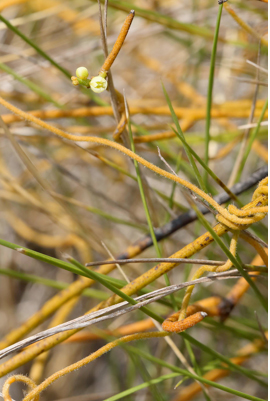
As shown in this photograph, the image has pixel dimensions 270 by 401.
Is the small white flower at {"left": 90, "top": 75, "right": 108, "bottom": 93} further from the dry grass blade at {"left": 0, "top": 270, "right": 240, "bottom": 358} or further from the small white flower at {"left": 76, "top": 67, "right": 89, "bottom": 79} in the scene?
the dry grass blade at {"left": 0, "top": 270, "right": 240, "bottom": 358}

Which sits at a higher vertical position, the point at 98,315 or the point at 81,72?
the point at 81,72

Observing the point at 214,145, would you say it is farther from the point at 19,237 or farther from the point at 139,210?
the point at 19,237

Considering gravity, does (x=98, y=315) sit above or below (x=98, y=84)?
below

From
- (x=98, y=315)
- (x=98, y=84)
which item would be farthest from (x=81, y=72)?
(x=98, y=315)

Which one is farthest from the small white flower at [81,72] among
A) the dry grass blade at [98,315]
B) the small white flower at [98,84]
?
the dry grass blade at [98,315]

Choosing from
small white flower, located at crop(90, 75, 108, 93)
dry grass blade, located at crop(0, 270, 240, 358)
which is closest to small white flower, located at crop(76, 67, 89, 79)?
small white flower, located at crop(90, 75, 108, 93)

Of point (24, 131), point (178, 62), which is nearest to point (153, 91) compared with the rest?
point (178, 62)

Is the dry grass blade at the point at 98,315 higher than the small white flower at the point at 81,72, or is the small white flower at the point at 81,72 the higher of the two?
the small white flower at the point at 81,72

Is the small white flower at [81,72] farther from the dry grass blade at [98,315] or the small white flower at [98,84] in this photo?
the dry grass blade at [98,315]

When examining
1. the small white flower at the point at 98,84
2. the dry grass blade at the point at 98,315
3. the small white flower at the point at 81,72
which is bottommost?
the dry grass blade at the point at 98,315

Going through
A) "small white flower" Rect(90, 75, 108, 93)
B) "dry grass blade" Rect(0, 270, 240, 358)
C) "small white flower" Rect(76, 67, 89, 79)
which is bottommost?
"dry grass blade" Rect(0, 270, 240, 358)

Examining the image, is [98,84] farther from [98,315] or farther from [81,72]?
[98,315]
